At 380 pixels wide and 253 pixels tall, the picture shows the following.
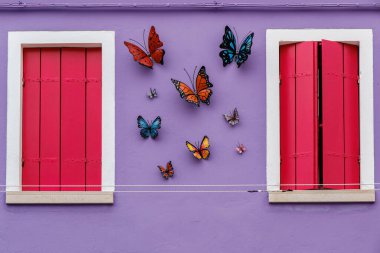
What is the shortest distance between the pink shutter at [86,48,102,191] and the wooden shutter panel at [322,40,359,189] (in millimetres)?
2646

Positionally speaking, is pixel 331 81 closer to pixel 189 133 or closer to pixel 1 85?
pixel 189 133

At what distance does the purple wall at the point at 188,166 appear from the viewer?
54.2ft

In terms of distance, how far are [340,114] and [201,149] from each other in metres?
1.69

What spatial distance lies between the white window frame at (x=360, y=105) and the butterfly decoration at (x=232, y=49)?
10.7 inches

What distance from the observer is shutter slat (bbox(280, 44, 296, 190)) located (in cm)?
1664

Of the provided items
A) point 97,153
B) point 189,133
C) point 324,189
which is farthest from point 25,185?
point 324,189

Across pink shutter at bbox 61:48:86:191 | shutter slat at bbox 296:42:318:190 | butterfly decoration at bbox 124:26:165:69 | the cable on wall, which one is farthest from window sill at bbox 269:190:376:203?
pink shutter at bbox 61:48:86:191

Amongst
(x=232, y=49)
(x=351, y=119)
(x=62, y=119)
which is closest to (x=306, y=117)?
(x=351, y=119)

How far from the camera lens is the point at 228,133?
54.6 ft

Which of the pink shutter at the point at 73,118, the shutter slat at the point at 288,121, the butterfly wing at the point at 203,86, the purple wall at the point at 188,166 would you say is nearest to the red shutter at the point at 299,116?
the shutter slat at the point at 288,121

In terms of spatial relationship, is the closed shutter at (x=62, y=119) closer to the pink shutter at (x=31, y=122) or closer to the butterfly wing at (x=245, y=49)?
the pink shutter at (x=31, y=122)

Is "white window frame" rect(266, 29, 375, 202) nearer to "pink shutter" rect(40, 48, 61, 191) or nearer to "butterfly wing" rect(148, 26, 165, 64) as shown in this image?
"butterfly wing" rect(148, 26, 165, 64)

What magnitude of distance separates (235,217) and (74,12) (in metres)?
3.09

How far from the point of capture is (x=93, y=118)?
16.8 m
